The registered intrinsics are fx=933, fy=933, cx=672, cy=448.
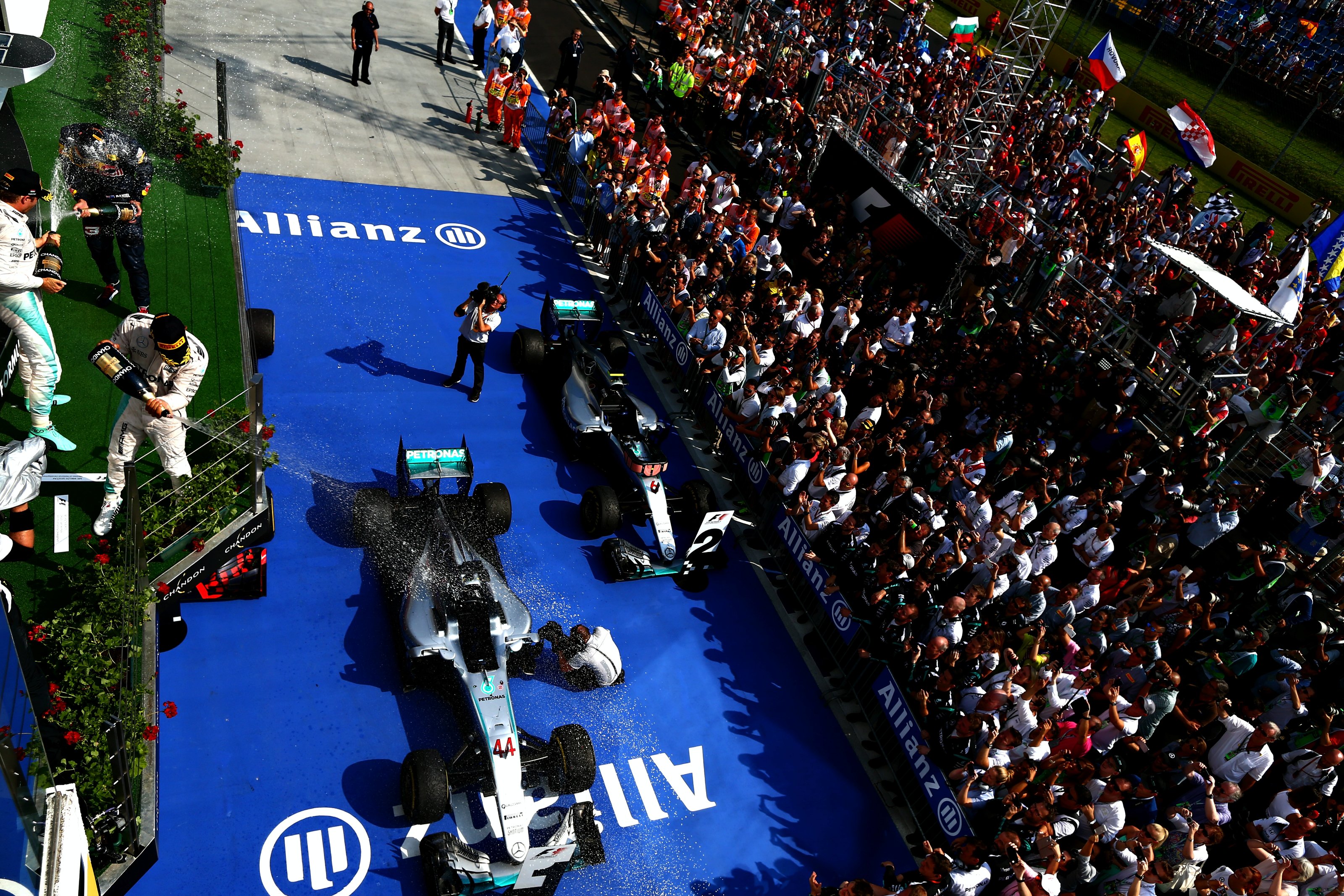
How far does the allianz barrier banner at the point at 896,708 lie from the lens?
386 inches

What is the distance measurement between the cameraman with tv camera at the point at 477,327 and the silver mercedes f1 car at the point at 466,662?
222cm

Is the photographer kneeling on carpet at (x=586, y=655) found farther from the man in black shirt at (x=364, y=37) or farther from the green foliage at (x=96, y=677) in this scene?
the man in black shirt at (x=364, y=37)

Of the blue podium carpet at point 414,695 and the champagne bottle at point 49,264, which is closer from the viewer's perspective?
the blue podium carpet at point 414,695

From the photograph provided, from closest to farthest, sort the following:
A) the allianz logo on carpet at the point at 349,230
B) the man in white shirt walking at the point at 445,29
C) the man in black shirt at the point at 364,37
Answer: the allianz logo on carpet at the point at 349,230 → the man in black shirt at the point at 364,37 → the man in white shirt walking at the point at 445,29

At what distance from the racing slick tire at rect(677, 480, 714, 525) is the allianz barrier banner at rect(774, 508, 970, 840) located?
1.00m

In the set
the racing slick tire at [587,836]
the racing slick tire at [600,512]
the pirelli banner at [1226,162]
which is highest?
the pirelli banner at [1226,162]

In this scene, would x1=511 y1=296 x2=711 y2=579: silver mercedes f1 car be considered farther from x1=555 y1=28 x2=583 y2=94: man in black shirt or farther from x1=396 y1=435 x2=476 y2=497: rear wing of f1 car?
x1=555 y1=28 x2=583 y2=94: man in black shirt

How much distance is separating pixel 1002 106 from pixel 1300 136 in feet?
67.2

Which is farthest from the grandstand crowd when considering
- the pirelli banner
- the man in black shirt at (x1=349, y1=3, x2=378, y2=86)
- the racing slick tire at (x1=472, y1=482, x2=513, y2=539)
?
the pirelli banner

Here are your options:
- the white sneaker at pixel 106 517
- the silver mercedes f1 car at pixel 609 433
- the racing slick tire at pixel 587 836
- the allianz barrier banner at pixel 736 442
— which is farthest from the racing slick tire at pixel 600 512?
the white sneaker at pixel 106 517

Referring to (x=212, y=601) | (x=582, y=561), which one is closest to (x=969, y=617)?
(x=582, y=561)

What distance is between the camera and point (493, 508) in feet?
38.1

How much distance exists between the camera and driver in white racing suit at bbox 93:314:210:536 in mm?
8891

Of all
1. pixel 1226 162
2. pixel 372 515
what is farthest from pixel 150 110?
pixel 1226 162
